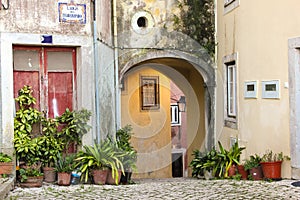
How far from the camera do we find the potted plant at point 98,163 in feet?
28.2

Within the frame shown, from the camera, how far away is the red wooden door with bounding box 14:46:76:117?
8852mm

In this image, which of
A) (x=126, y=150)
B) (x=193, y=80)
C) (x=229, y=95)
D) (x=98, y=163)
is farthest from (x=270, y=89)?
(x=193, y=80)

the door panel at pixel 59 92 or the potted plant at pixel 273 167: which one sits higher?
the door panel at pixel 59 92

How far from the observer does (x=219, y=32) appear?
1173 cm

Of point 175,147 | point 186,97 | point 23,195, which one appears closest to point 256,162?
point 23,195

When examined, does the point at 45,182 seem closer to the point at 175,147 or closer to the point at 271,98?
the point at 271,98

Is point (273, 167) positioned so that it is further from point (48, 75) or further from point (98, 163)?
point (48, 75)

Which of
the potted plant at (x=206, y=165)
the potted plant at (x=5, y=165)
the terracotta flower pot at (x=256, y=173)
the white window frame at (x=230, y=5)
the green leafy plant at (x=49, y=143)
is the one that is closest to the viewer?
the potted plant at (x=5, y=165)

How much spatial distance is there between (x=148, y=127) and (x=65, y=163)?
8261mm

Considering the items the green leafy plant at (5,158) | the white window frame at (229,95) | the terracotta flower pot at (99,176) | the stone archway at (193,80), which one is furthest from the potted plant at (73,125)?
the white window frame at (229,95)

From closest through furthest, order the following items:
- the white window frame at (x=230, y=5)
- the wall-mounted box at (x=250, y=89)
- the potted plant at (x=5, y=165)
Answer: the potted plant at (x=5, y=165) < the wall-mounted box at (x=250, y=89) < the white window frame at (x=230, y=5)

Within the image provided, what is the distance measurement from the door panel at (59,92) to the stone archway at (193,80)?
2207 millimetres

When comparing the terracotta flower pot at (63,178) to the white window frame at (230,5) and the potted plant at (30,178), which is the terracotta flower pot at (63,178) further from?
the white window frame at (230,5)

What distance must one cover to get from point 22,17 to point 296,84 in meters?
5.18
